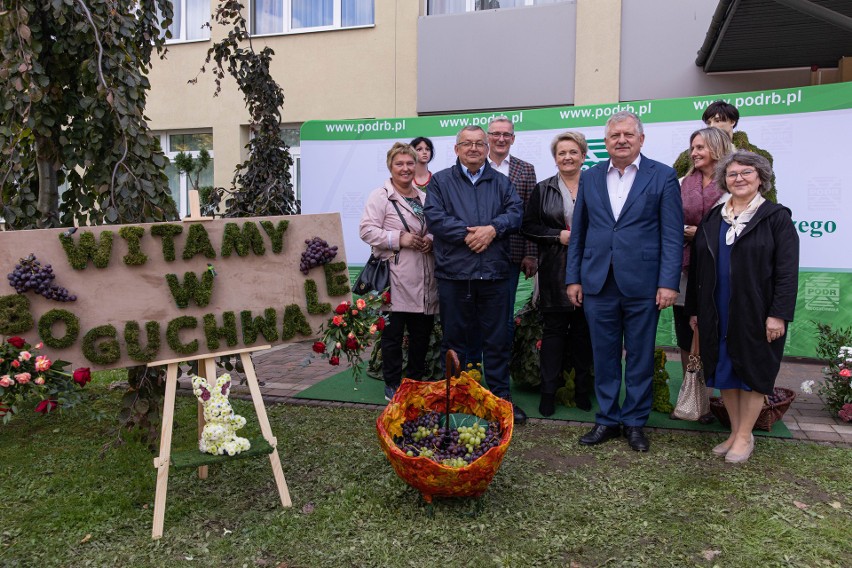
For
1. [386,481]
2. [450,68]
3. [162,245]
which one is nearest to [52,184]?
[162,245]

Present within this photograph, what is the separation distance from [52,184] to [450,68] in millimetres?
5485

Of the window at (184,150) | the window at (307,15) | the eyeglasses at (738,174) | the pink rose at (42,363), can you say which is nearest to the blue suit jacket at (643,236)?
the eyeglasses at (738,174)

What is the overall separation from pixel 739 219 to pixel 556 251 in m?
1.15

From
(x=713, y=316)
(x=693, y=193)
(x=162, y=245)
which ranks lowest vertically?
(x=713, y=316)

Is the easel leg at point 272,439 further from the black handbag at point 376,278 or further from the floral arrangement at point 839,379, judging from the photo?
the floral arrangement at point 839,379

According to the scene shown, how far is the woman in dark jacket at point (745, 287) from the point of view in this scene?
11.4ft

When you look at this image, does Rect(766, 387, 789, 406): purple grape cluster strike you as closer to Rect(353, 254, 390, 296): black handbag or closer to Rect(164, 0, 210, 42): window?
Rect(353, 254, 390, 296): black handbag

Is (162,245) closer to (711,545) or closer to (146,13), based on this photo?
(146,13)

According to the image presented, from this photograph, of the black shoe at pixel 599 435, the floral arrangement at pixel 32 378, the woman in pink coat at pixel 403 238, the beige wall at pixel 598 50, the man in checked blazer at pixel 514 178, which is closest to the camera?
the floral arrangement at pixel 32 378

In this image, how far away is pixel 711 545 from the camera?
280 centimetres

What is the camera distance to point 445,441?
10.3 ft

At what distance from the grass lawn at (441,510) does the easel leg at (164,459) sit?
8 centimetres

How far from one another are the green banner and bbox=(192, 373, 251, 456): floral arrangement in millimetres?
4265

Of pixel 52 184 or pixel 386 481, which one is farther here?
pixel 52 184
